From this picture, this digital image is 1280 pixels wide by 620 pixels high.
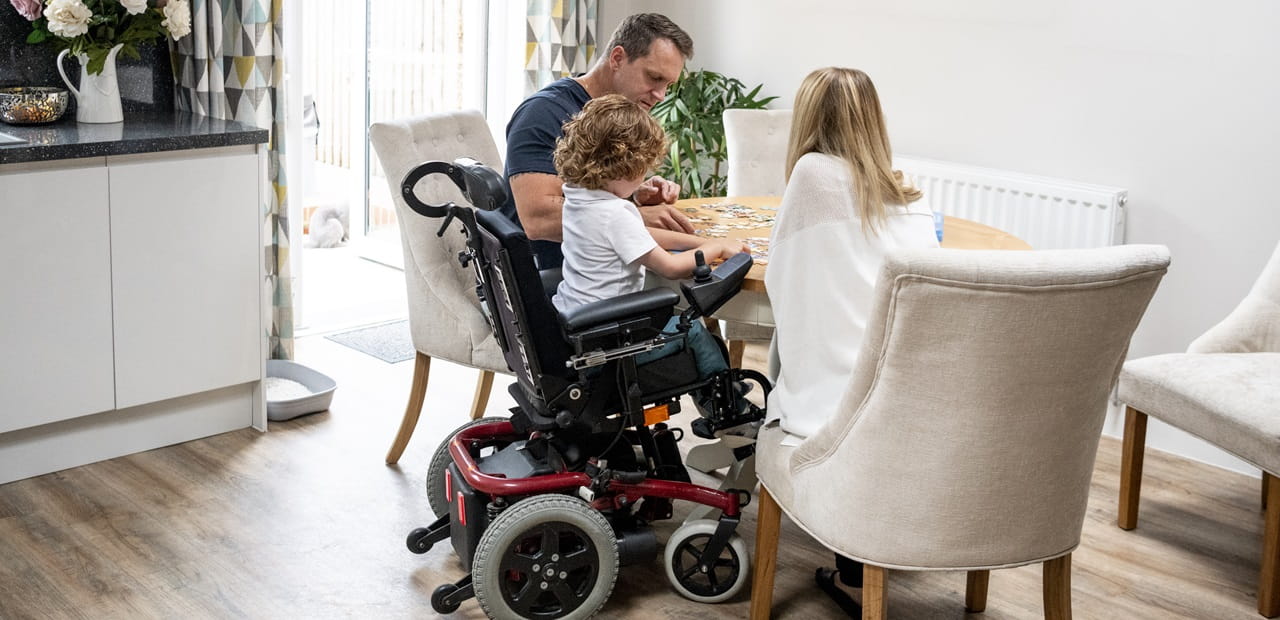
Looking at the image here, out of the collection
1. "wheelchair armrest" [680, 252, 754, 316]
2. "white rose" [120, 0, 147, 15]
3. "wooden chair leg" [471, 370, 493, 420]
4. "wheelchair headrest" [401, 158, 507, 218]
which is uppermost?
"white rose" [120, 0, 147, 15]

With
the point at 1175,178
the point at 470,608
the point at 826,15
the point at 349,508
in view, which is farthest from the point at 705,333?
the point at 826,15

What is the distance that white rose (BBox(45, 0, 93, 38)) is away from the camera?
312 cm

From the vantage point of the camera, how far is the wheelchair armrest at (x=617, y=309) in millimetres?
2340

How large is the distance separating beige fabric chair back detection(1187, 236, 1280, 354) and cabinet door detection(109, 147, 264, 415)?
98.7 inches

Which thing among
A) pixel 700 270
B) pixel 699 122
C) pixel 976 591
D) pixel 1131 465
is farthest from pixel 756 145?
pixel 976 591

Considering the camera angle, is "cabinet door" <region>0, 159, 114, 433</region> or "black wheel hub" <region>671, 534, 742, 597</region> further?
"cabinet door" <region>0, 159, 114, 433</region>

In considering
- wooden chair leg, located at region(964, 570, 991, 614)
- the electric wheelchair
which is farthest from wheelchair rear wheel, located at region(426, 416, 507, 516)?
wooden chair leg, located at region(964, 570, 991, 614)

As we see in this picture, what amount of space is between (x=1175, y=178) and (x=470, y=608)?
2354mm

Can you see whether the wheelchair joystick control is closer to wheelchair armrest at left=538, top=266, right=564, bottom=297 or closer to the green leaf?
wheelchair armrest at left=538, top=266, right=564, bottom=297

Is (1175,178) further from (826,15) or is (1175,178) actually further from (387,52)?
(387,52)

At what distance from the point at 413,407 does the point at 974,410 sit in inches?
70.1

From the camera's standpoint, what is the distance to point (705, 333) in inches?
103

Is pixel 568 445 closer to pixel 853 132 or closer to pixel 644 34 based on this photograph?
pixel 853 132

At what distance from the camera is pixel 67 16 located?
10.2ft
